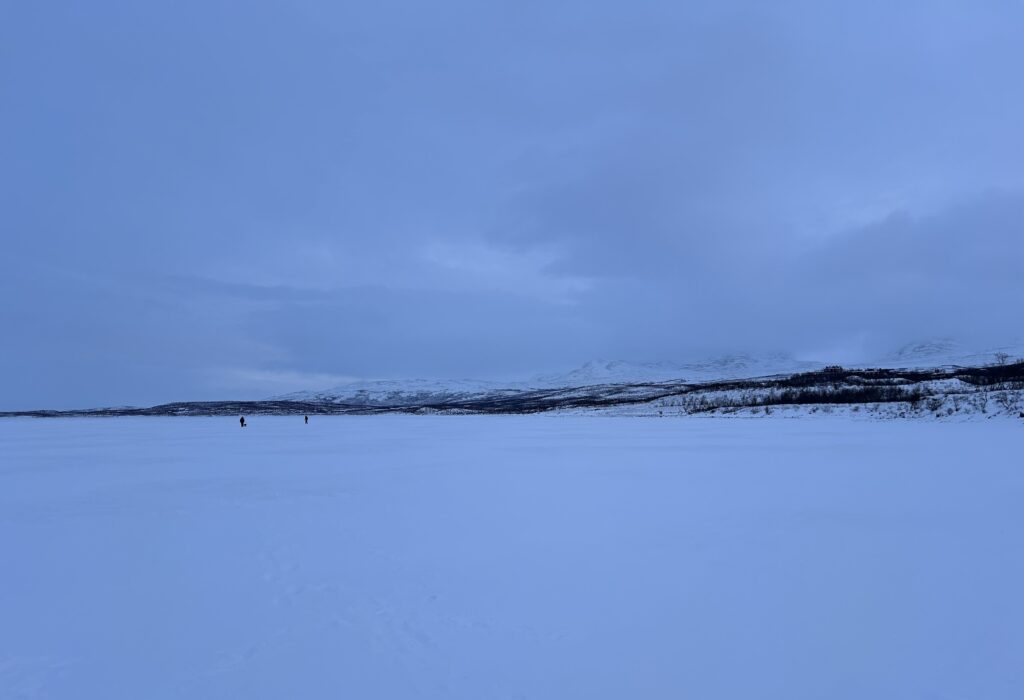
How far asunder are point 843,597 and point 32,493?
1037cm

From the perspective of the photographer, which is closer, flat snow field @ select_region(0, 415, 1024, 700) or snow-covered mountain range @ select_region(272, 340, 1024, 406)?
flat snow field @ select_region(0, 415, 1024, 700)

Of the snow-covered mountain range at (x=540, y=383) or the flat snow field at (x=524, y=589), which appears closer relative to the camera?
the flat snow field at (x=524, y=589)

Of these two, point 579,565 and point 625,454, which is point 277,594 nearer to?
point 579,565

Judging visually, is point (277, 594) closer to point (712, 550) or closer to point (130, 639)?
point (130, 639)

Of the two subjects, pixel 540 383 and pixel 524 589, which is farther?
pixel 540 383

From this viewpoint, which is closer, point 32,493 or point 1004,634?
point 1004,634

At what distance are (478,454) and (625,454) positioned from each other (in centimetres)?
327

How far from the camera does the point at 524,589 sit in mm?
4125

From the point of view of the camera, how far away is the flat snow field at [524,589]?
2949 mm

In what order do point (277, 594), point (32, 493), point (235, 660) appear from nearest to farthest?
point (235, 660), point (277, 594), point (32, 493)

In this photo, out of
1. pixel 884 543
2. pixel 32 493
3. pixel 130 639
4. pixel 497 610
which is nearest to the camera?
pixel 130 639

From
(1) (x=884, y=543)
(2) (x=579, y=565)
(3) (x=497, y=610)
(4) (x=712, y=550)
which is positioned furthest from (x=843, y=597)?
(3) (x=497, y=610)

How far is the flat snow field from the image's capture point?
2949 mm

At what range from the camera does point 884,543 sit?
4.95m
